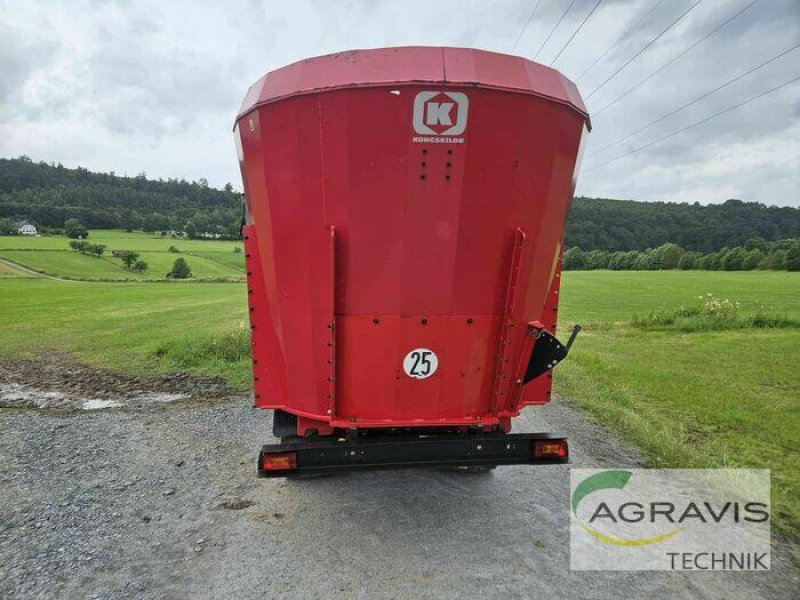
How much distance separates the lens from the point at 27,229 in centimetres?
9694

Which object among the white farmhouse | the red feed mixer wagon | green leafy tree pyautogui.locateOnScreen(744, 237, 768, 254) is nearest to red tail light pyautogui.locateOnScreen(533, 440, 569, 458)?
the red feed mixer wagon

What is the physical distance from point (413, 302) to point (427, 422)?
0.92 meters

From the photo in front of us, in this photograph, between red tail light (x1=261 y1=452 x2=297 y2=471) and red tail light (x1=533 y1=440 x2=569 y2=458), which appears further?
red tail light (x1=533 y1=440 x2=569 y2=458)

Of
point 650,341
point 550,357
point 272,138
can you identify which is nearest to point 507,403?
point 550,357

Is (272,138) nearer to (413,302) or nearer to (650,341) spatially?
(413,302)

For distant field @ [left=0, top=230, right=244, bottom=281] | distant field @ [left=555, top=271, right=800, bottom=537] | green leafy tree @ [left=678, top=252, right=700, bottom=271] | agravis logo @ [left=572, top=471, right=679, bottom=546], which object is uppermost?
agravis logo @ [left=572, top=471, right=679, bottom=546]

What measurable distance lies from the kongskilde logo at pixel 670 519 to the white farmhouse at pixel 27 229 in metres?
117

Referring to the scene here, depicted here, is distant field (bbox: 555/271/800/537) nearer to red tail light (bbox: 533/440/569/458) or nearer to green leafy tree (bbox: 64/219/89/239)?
red tail light (bbox: 533/440/569/458)

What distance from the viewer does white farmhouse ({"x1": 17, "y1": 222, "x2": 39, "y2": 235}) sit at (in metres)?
95.2

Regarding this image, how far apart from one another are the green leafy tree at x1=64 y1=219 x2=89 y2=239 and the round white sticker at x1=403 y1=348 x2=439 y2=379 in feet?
350

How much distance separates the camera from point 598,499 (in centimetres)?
466

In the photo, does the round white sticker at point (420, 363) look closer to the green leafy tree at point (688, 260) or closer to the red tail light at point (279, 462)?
the red tail light at point (279, 462)

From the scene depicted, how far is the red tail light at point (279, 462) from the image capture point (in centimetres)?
368

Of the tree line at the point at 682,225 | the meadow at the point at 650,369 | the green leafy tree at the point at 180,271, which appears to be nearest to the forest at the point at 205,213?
the tree line at the point at 682,225
